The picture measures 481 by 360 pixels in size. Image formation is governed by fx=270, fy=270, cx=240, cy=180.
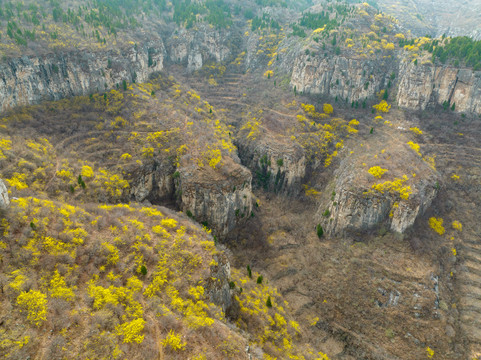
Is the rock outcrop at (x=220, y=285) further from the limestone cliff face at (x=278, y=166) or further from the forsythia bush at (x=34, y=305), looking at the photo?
the limestone cliff face at (x=278, y=166)

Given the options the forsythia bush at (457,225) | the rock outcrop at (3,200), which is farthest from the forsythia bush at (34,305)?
the forsythia bush at (457,225)

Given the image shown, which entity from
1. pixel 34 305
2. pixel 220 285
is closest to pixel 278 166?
pixel 220 285

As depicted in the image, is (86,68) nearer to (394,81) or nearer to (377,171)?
(377,171)

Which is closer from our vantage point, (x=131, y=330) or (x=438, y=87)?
(x=131, y=330)

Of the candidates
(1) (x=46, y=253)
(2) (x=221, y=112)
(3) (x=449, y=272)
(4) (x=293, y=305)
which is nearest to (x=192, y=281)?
(1) (x=46, y=253)

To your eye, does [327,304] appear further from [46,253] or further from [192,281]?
[46,253]

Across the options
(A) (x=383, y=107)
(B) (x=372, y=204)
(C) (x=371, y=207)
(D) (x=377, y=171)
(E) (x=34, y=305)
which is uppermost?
(A) (x=383, y=107)
